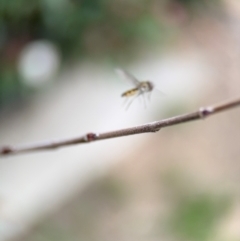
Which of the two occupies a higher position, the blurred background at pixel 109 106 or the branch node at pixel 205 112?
the blurred background at pixel 109 106

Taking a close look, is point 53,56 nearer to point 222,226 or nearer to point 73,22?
point 73,22

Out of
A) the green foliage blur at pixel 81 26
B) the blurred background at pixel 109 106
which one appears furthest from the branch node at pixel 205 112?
the green foliage blur at pixel 81 26

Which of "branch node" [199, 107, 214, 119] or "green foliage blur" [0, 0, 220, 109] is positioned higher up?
"green foliage blur" [0, 0, 220, 109]

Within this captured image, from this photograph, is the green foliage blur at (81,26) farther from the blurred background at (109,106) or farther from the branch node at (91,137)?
the branch node at (91,137)

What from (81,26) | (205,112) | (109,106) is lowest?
(205,112)

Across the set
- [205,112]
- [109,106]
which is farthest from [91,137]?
[109,106]

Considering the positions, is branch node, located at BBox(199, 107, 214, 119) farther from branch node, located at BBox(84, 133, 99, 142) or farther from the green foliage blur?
the green foliage blur

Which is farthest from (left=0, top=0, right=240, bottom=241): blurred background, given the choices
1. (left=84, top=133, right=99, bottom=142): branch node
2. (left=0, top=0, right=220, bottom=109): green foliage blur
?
(left=84, top=133, right=99, bottom=142): branch node

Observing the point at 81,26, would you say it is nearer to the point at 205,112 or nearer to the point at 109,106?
the point at 109,106
